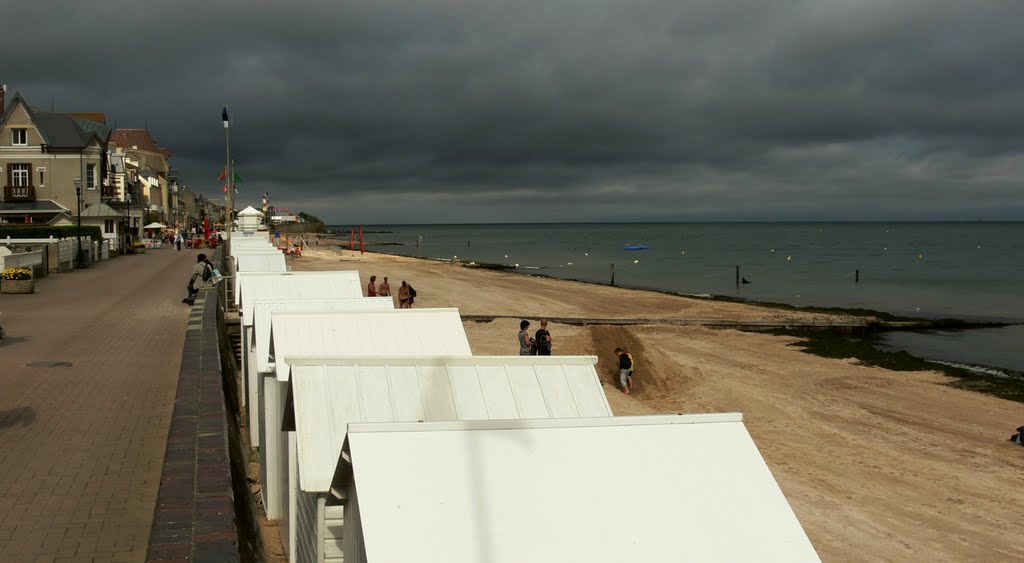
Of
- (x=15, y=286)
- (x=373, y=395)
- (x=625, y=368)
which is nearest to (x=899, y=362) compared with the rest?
(x=625, y=368)

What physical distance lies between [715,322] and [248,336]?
26052 mm

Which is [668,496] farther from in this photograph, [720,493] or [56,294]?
[56,294]

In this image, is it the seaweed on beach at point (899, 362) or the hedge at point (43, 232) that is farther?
the hedge at point (43, 232)

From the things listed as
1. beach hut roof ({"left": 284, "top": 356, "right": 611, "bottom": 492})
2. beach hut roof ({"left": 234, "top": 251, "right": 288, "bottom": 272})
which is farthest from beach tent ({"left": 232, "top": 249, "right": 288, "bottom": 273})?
beach hut roof ({"left": 284, "top": 356, "right": 611, "bottom": 492})

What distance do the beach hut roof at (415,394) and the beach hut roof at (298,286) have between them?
9.01 meters

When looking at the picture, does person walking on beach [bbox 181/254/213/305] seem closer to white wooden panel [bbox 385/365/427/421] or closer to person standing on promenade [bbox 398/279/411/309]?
person standing on promenade [bbox 398/279/411/309]

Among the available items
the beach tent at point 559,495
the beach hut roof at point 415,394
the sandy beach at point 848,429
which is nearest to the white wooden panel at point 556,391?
the beach hut roof at point 415,394

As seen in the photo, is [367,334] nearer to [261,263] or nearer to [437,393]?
[437,393]

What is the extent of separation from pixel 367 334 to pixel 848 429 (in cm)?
1331

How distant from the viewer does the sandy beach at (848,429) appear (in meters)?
12.7

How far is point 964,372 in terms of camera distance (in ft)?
91.9

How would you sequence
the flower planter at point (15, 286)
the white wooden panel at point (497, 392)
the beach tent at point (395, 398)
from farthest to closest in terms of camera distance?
1. the flower planter at point (15, 286)
2. the white wooden panel at point (497, 392)
3. the beach tent at point (395, 398)

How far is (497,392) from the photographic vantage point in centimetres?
703

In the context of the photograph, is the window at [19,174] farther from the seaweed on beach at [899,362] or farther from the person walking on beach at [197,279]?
the seaweed on beach at [899,362]
